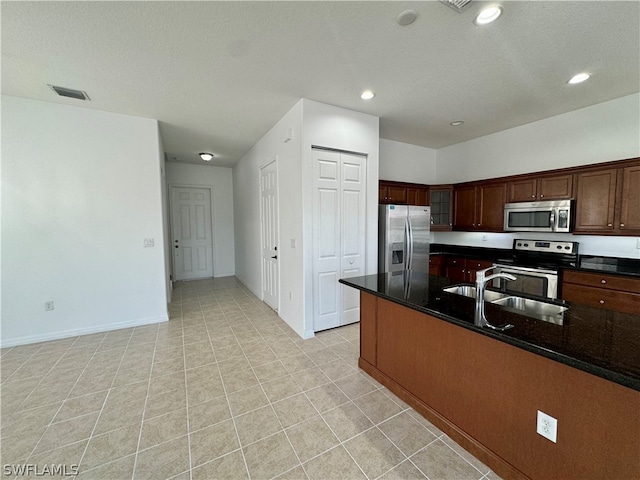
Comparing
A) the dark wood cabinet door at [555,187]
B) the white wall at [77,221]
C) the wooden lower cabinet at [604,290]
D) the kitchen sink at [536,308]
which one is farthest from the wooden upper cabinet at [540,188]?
the white wall at [77,221]

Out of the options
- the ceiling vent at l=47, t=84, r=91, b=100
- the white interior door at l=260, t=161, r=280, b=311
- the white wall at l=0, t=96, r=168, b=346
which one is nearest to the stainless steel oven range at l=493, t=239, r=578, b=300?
the white interior door at l=260, t=161, r=280, b=311

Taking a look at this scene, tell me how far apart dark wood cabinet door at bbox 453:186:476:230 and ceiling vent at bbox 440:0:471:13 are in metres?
3.30

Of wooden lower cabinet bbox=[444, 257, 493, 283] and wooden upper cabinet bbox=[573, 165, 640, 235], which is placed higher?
wooden upper cabinet bbox=[573, 165, 640, 235]

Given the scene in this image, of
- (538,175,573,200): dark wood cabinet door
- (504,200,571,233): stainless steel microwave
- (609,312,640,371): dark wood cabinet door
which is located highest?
(538,175,573,200): dark wood cabinet door

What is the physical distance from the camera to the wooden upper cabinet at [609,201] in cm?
284

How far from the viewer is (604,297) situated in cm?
281

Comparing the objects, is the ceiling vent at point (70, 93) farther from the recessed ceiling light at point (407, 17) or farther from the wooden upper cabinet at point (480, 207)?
the wooden upper cabinet at point (480, 207)

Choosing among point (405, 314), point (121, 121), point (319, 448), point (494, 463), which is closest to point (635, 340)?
point (494, 463)

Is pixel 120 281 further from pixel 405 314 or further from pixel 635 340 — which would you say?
pixel 635 340

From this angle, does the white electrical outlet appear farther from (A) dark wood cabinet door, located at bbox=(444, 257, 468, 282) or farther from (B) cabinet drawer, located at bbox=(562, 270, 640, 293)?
(A) dark wood cabinet door, located at bbox=(444, 257, 468, 282)

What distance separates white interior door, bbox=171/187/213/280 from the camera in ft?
20.1

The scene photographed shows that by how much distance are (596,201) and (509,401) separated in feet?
10.5

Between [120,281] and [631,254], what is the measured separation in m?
6.51

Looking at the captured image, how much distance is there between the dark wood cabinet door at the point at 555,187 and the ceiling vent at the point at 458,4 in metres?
2.92
